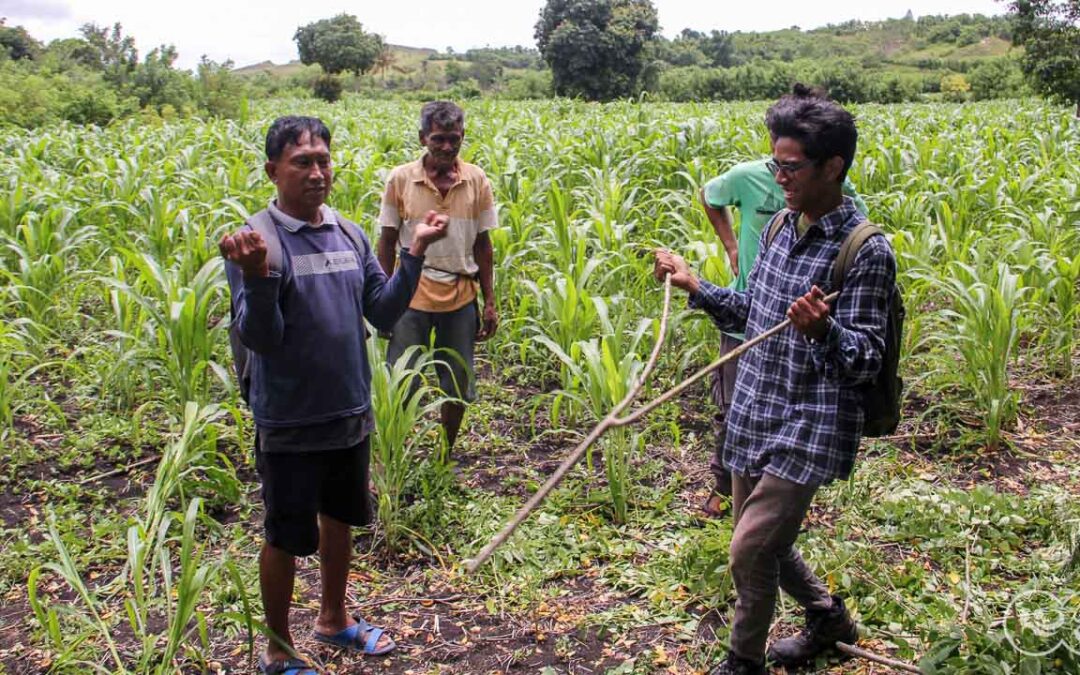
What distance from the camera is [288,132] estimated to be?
2.12 metres

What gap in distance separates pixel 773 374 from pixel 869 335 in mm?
260

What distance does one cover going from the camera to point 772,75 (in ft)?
155

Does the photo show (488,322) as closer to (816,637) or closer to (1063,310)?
(816,637)

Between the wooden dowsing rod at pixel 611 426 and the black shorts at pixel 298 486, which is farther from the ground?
the wooden dowsing rod at pixel 611 426

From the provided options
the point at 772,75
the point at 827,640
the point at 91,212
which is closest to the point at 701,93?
the point at 772,75

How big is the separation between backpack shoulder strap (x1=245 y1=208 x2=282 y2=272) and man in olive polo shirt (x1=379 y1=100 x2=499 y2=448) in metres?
1.00

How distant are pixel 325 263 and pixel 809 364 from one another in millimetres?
1169

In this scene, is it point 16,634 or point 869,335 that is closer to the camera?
point 869,335

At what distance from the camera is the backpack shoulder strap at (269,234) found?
6.57 ft

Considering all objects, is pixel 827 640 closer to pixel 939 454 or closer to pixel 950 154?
pixel 939 454

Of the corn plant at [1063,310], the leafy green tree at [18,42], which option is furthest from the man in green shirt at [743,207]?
the leafy green tree at [18,42]

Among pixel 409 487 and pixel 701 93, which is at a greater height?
pixel 701 93

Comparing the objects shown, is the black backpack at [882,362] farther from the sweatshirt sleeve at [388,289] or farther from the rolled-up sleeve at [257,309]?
the rolled-up sleeve at [257,309]

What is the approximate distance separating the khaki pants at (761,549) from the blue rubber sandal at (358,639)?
1012 mm
